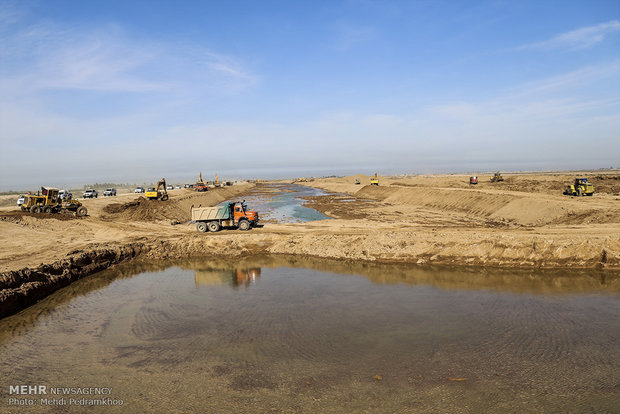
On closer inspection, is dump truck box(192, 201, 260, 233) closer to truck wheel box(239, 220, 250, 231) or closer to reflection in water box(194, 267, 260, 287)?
truck wheel box(239, 220, 250, 231)

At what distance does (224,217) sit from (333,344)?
770 inches

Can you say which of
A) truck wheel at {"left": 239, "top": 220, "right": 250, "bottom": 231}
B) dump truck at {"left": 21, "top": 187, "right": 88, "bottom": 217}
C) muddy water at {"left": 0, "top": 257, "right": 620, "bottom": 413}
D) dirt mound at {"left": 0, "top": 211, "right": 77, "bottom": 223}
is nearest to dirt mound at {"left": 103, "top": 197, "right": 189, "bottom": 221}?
dump truck at {"left": 21, "top": 187, "right": 88, "bottom": 217}

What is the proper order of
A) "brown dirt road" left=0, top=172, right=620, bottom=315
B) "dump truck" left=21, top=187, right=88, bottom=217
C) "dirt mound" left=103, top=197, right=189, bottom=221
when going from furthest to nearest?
"dirt mound" left=103, top=197, right=189, bottom=221 < "dump truck" left=21, top=187, right=88, bottom=217 < "brown dirt road" left=0, top=172, right=620, bottom=315

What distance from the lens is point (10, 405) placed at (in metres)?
8.02

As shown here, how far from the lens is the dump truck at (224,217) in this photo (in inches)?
1103

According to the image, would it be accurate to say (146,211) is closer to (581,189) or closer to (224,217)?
(224,217)

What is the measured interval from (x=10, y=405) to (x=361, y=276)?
48.1 feet

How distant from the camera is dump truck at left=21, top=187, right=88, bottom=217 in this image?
110 ft

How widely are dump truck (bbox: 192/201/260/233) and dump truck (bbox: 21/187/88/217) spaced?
17195 mm

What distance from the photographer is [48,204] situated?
34281 mm

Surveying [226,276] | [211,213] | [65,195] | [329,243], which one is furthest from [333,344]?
[65,195]

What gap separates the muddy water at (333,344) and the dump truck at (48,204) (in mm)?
21981

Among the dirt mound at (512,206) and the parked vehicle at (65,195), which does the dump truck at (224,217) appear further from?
the dirt mound at (512,206)

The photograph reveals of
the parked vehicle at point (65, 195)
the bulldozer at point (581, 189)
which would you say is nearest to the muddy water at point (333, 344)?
the parked vehicle at point (65, 195)
